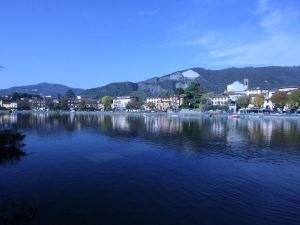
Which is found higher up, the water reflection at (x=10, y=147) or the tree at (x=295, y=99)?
the tree at (x=295, y=99)

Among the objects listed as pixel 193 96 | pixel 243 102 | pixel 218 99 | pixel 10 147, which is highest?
pixel 193 96

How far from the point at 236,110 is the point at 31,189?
149 m

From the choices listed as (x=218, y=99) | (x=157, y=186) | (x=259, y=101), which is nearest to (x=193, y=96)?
(x=259, y=101)

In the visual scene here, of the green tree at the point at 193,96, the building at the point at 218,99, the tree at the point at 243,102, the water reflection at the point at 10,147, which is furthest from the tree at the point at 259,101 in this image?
the water reflection at the point at 10,147

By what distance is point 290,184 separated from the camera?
71.6ft

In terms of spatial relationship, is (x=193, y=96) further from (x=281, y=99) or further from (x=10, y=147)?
(x=10, y=147)

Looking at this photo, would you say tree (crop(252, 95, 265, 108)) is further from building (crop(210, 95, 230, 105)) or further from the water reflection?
the water reflection

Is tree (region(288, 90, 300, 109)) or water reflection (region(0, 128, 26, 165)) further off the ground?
tree (region(288, 90, 300, 109))

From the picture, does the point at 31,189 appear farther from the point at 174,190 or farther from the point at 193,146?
the point at 193,146

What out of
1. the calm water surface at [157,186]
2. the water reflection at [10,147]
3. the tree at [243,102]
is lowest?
the calm water surface at [157,186]

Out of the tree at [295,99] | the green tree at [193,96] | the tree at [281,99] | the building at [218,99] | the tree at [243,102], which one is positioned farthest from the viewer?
the building at [218,99]

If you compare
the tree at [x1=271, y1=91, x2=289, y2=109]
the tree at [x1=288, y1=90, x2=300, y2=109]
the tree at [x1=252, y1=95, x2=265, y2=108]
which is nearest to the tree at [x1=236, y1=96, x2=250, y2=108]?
the tree at [x1=252, y1=95, x2=265, y2=108]

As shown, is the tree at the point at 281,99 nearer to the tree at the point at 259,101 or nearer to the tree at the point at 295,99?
the tree at the point at 295,99

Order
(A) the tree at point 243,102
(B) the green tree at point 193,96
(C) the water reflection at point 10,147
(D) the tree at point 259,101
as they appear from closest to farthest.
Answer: (C) the water reflection at point 10,147 < (D) the tree at point 259,101 < (A) the tree at point 243,102 < (B) the green tree at point 193,96
